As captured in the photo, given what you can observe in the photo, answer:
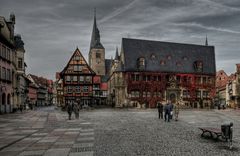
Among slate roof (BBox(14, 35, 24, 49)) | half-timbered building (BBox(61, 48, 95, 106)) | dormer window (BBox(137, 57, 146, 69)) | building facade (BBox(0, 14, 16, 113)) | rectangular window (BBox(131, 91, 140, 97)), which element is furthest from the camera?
dormer window (BBox(137, 57, 146, 69))

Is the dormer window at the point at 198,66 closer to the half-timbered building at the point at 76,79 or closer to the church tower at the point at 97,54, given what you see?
the half-timbered building at the point at 76,79

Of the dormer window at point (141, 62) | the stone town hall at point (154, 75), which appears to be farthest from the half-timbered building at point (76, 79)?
the dormer window at point (141, 62)

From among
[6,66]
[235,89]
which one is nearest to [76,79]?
[6,66]

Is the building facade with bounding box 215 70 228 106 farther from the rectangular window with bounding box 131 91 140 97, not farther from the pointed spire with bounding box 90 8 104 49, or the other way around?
the pointed spire with bounding box 90 8 104 49

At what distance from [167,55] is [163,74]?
18.9 feet

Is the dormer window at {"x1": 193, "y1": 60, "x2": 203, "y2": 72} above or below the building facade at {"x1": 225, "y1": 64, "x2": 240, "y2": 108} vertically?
above

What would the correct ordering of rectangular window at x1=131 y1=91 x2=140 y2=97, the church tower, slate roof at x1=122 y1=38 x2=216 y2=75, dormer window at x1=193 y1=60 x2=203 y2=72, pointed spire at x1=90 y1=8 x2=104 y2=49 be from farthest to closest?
the church tower
pointed spire at x1=90 y1=8 x2=104 y2=49
dormer window at x1=193 y1=60 x2=203 y2=72
slate roof at x1=122 y1=38 x2=216 y2=75
rectangular window at x1=131 y1=91 x2=140 y2=97

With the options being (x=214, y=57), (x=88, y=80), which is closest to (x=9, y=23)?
(x=88, y=80)

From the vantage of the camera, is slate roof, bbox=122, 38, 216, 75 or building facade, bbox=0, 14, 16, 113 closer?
building facade, bbox=0, 14, 16, 113

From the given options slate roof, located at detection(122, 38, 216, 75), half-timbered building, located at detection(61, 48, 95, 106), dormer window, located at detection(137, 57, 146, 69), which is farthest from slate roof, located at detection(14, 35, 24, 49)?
dormer window, located at detection(137, 57, 146, 69)

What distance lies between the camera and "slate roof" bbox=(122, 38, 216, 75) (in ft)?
212

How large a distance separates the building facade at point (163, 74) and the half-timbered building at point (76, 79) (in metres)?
6.46


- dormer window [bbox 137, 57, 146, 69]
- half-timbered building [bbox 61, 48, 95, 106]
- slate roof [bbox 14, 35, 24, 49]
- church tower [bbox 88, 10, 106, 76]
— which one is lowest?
half-timbered building [bbox 61, 48, 95, 106]

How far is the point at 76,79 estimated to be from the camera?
204 feet
